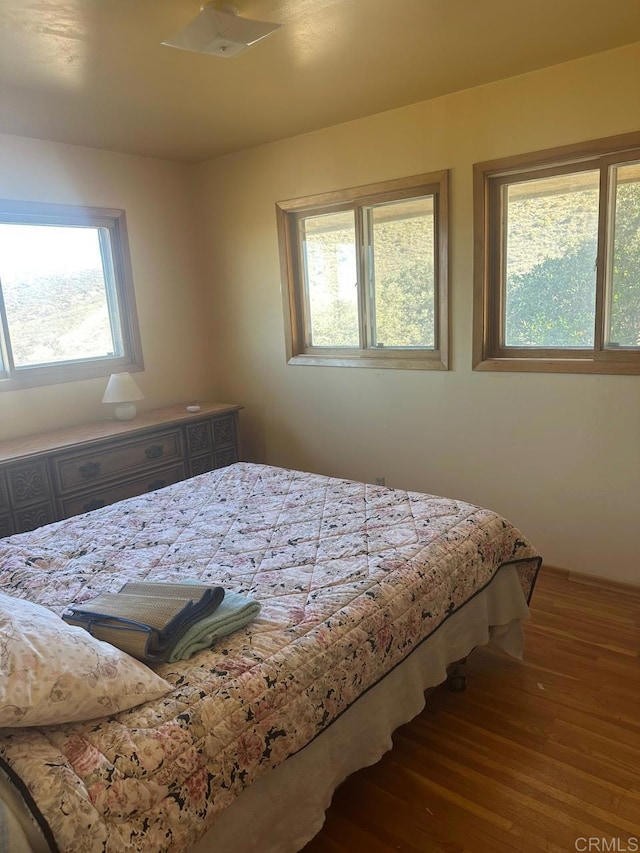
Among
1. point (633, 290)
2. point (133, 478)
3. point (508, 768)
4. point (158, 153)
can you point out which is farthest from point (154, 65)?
point (508, 768)

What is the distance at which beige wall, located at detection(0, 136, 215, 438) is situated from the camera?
3.41 m

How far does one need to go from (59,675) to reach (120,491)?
2282 mm

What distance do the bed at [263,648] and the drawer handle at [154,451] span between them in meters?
0.80

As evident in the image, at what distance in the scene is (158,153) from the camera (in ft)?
12.8

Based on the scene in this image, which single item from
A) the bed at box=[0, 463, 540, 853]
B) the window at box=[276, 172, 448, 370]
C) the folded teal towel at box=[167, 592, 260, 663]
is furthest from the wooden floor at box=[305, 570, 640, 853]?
the window at box=[276, 172, 448, 370]

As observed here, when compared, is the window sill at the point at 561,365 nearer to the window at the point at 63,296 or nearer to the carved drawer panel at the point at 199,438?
the carved drawer panel at the point at 199,438

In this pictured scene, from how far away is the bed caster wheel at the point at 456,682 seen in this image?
2264 millimetres

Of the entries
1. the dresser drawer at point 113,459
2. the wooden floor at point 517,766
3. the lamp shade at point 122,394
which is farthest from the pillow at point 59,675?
the lamp shade at point 122,394

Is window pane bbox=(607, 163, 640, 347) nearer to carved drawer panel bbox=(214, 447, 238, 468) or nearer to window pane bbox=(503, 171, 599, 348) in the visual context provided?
window pane bbox=(503, 171, 599, 348)

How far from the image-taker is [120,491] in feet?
11.2

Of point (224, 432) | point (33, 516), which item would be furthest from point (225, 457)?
point (33, 516)

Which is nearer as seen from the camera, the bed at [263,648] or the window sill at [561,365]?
the bed at [263,648]

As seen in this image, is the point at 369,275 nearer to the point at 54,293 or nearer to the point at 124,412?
the point at 124,412

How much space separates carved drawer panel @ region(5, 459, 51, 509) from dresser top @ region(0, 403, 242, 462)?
61 mm
